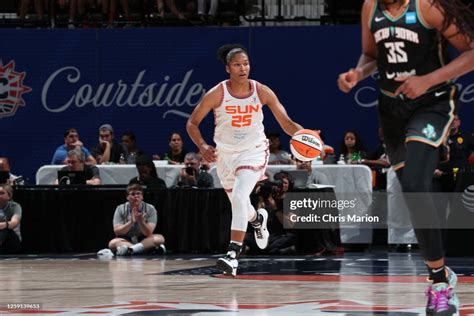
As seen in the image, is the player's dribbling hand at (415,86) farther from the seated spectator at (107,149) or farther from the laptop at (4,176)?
the seated spectator at (107,149)

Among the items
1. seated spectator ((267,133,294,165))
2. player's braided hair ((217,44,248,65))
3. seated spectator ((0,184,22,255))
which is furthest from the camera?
seated spectator ((267,133,294,165))

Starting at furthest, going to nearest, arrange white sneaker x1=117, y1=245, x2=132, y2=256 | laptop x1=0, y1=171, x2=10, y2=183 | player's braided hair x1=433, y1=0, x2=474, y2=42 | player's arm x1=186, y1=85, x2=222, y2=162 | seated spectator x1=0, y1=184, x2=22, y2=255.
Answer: laptop x1=0, y1=171, x2=10, y2=183
seated spectator x1=0, y1=184, x2=22, y2=255
white sneaker x1=117, y1=245, x2=132, y2=256
player's arm x1=186, y1=85, x2=222, y2=162
player's braided hair x1=433, y1=0, x2=474, y2=42

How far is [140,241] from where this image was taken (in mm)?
16219

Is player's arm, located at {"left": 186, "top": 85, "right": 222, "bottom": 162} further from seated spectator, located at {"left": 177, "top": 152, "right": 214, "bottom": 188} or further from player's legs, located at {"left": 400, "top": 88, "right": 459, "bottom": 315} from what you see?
seated spectator, located at {"left": 177, "top": 152, "right": 214, "bottom": 188}

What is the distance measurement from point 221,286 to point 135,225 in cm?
633

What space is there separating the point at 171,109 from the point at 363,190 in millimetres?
5494

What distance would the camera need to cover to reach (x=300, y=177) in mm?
16188

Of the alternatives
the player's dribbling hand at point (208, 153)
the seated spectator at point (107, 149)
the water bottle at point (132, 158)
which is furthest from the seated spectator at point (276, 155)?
the player's dribbling hand at point (208, 153)

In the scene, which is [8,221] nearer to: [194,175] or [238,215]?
[194,175]

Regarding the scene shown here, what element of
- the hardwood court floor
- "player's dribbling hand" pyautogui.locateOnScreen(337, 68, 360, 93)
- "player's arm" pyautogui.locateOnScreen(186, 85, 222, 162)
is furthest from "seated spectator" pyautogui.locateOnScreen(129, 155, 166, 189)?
"player's dribbling hand" pyautogui.locateOnScreen(337, 68, 360, 93)

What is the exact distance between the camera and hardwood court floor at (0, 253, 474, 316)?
764 cm

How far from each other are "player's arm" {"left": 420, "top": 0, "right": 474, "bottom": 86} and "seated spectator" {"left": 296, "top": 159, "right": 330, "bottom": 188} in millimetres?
9591

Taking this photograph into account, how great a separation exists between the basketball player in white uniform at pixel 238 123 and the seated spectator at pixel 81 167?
606 cm

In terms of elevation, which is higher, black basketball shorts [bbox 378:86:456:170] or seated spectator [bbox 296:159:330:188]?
black basketball shorts [bbox 378:86:456:170]
